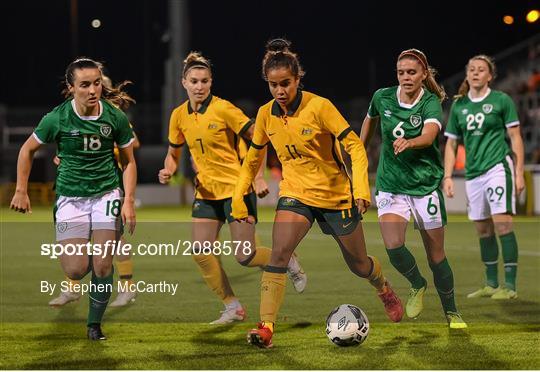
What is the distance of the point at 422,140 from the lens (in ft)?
22.6

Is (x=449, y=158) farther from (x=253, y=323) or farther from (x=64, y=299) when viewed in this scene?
(x=64, y=299)

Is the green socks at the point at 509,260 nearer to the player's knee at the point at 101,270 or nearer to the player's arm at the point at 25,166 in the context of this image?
the player's knee at the point at 101,270

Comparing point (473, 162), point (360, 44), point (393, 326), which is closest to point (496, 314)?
point (393, 326)

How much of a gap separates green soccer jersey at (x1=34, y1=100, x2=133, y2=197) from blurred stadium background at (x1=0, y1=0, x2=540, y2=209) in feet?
68.3

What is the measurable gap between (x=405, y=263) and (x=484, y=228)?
237cm

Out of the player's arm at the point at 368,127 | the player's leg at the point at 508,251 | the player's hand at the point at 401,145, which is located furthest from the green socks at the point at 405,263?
the player's leg at the point at 508,251

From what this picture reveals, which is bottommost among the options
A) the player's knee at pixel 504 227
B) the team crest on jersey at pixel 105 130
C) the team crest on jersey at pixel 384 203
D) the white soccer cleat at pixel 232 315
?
the white soccer cleat at pixel 232 315

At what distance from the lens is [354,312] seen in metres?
6.72

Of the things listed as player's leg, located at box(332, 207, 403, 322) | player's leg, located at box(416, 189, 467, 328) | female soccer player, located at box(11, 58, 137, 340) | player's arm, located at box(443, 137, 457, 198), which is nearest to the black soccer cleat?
female soccer player, located at box(11, 58, 137, 340)

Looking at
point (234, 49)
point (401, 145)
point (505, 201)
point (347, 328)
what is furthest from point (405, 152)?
point (234, 49)

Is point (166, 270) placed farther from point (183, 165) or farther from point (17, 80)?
point (17, 80)

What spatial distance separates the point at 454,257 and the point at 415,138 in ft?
22.3

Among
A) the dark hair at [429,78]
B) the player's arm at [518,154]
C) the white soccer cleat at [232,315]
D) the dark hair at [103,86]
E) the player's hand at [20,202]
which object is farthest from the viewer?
the player's arm at [518,154]

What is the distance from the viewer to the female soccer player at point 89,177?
7.09m
